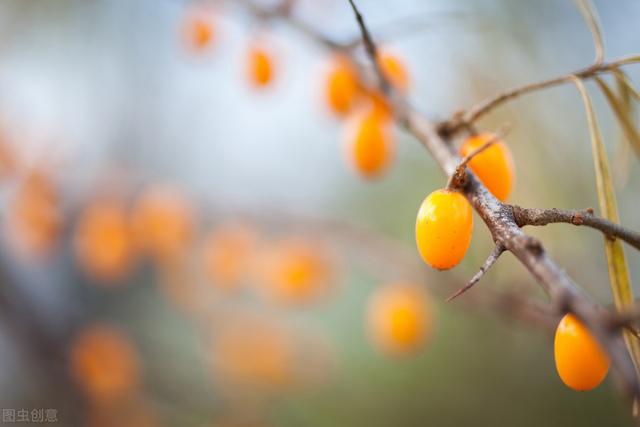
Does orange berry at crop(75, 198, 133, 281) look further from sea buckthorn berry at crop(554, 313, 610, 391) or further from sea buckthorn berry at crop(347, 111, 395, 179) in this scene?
sea buckthorn berry at crop(554, 313, 610, 391)

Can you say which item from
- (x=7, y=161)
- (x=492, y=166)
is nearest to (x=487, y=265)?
(x=492, y=166)

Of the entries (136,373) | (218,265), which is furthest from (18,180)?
(136,373)

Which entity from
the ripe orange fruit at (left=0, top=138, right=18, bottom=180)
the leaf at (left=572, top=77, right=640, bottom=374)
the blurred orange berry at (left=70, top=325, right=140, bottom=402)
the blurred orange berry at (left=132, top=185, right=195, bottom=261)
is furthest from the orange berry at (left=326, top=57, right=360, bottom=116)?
the blurred orange berry at (left=70, top=325, right=140, bottom=402)

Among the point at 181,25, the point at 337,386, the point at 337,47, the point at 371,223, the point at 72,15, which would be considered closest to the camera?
the point at 337,47

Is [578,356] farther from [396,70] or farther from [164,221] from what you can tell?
[164,221]

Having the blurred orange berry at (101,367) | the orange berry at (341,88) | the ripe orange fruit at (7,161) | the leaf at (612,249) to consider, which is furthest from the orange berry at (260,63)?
the blurred orange berry at (101,367)

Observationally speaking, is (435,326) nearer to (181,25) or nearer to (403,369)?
(403,369)
